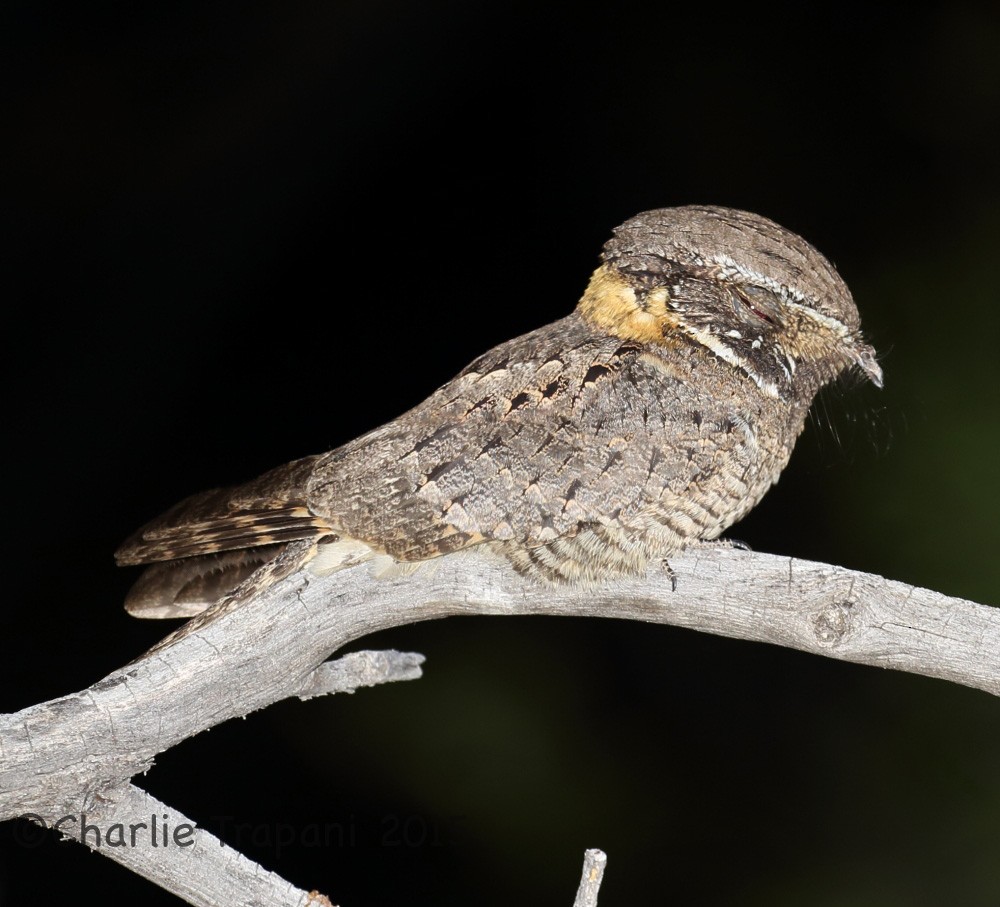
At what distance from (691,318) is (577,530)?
41 centimetres

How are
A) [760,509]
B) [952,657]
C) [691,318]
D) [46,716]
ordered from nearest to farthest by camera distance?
[46,716]
[952,657]
[691,318]
[760,509]

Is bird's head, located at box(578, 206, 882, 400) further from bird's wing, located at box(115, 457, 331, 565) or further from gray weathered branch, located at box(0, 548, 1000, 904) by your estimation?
bird's wing, located at box(115, 457, 331, 565)

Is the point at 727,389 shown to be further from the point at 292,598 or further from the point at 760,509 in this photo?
the point at 760,509

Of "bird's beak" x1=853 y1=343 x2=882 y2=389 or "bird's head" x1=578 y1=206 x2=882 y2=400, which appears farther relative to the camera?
"bird's beak" x1=853 y1=343 x2=882 y2=389

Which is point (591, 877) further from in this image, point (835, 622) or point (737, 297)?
point (737, 297)

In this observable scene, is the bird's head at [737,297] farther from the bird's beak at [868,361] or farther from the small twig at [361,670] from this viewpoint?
the small twig at [361,670]

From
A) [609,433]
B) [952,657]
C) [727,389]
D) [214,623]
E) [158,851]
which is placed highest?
[727,389]

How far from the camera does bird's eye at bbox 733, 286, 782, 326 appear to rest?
1.91 meters

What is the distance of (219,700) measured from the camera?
1.82 metres

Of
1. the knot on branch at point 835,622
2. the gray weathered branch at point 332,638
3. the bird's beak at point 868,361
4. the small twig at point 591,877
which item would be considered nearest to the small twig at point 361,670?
the gray weathered branch at point 332,638

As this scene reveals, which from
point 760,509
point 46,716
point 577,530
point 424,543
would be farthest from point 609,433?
point 760,509

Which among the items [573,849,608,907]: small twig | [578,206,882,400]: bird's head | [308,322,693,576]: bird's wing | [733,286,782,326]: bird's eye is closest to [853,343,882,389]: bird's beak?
[578,206,882,400]: bird's head

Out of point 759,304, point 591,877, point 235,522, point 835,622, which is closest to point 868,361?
point 759,304

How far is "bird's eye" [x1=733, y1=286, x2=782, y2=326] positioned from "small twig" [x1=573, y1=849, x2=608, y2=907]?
0.89 metres
